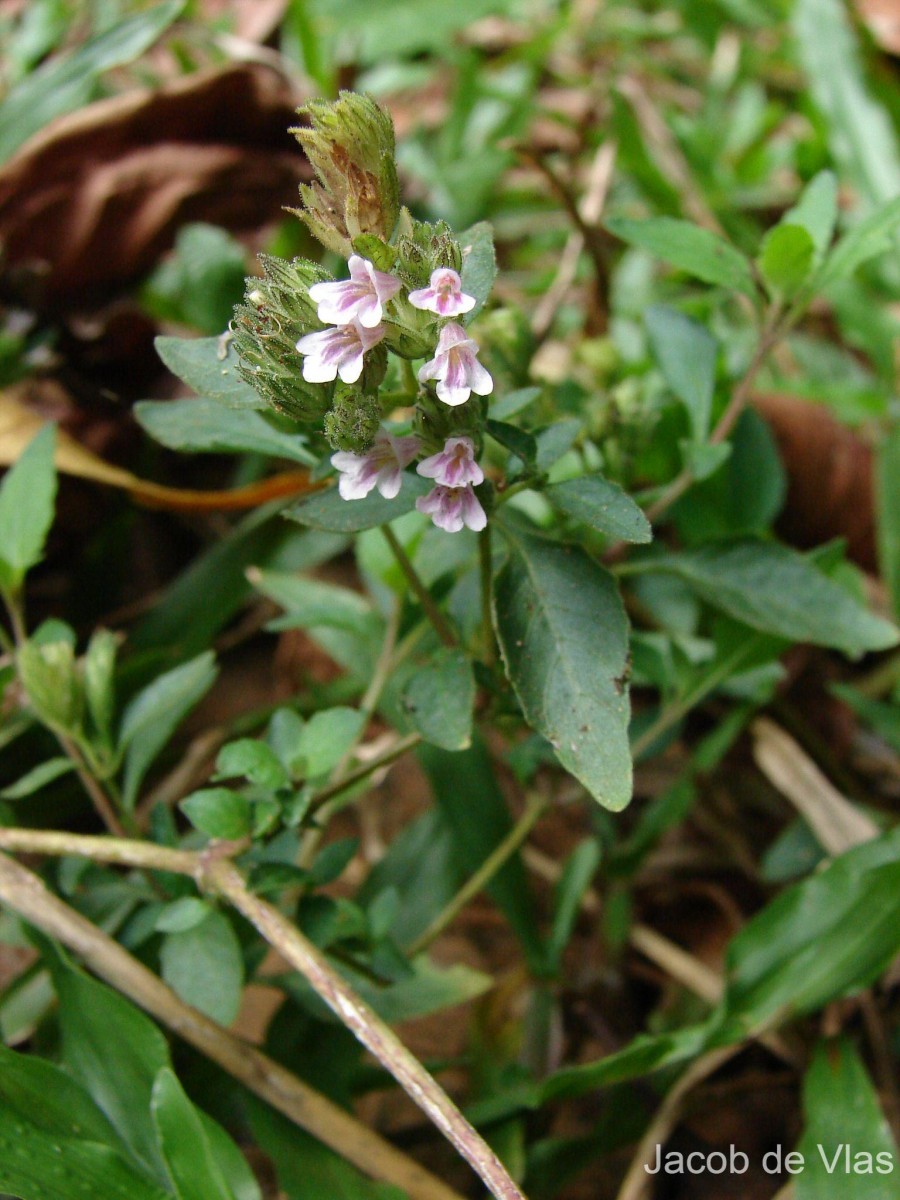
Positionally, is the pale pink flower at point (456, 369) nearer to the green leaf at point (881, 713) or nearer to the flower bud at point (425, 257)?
the flower bud at point (425, 257)

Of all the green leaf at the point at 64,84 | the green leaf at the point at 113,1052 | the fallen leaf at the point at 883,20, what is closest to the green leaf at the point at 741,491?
the green leaf at the point at 113,1052

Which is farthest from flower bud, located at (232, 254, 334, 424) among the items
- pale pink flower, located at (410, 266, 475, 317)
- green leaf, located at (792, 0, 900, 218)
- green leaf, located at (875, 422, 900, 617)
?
green leaf, located at (792, 0, 900, 218)

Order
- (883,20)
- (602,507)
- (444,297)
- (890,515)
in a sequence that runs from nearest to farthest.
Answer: (444,297) < (602,507) < (890,515) < (883,20)

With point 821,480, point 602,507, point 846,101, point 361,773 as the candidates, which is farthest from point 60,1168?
point 846,101

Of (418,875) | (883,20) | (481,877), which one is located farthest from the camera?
(883,20)

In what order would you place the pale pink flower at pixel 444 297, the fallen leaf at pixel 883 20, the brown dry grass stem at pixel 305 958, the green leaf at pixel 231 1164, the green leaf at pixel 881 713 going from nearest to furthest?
the pale pink flower at pixel 444 297
the brown dry grass stem at pixel 305 958
the green leaf at pixel 231 1164
the green leaf at pixel 881 713
the fallen leaf at pixel 883 20

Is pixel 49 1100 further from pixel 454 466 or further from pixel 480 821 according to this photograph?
pixel 454 466
